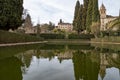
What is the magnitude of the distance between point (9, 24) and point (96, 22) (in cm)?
2619

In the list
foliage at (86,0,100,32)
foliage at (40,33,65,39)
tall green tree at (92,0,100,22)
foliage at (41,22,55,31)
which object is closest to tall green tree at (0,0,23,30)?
tall green tree at (92,0,100,22)

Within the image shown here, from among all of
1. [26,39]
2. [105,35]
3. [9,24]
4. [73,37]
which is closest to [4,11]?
[9,24]

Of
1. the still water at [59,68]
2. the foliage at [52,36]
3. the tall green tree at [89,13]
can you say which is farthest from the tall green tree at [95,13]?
the still water at [59,68]

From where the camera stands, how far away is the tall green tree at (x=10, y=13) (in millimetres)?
33500

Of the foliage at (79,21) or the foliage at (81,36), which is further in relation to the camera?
the foliage at (79,21)

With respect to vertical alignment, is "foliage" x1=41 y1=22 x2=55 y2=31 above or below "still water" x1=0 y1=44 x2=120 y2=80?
above

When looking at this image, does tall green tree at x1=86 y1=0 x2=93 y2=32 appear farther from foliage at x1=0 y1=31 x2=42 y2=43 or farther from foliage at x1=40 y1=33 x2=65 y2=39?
foliage at x1=0 y1=31 x2=42 y2=43

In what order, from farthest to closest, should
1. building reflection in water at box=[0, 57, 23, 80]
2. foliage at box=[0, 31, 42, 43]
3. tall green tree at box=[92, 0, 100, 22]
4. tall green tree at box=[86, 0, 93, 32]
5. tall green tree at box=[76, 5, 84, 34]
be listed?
1. tall green tree at box=[76, 5, 84, 34]
2. tall green tree at box=[86, 0, 93, 32]
3. tall green tree at box=[92, 0, 100, 22]
4. foliage at box=[0, 31, 42, 43]
5. building reflection in water at box=[0, 57, 23, 80]

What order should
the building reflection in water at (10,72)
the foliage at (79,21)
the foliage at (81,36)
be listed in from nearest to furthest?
the building reflection in water at (10,72)
the foliage at (81,36)
the foliage at (79,21)

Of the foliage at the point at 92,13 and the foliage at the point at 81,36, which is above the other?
the foliage at the point at 92,13

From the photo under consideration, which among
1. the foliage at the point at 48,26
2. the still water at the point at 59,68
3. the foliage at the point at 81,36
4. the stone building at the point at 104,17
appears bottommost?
the still water at the point at 59,68

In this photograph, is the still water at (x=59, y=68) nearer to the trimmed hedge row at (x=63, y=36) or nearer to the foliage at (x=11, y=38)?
the foliage at (x=11, y=38)

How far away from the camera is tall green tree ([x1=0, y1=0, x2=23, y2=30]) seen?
33500 mm

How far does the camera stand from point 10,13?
34438 millimetres
